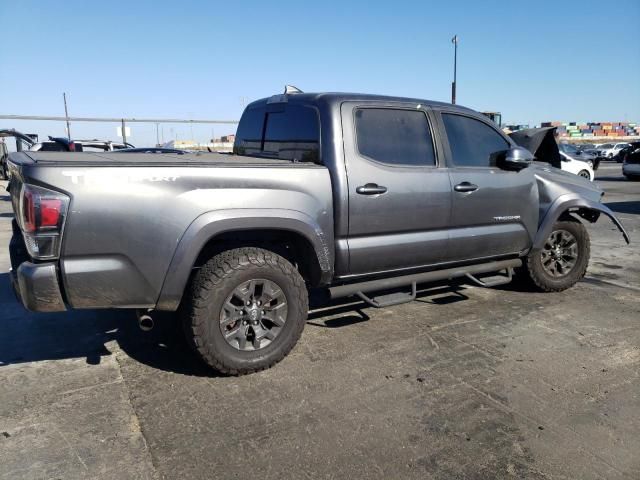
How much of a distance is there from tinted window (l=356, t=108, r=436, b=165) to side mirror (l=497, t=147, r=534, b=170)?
782mm

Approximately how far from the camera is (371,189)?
12.4 feet

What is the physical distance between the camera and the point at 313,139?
3900 millimetres

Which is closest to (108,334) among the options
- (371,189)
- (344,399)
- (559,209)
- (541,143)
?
(344,399)

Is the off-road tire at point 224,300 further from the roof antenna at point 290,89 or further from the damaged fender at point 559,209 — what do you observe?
the damaged fender at point 559,209

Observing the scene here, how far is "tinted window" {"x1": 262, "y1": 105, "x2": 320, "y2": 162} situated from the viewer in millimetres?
3912

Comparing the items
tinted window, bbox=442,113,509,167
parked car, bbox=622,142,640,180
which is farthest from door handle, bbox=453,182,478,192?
parked car, bbox=622,142,640,180

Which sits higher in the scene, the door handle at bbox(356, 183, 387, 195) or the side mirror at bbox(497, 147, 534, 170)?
the side mirror at bbox(497, 147, 534, 170)

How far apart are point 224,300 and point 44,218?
3.75 ft

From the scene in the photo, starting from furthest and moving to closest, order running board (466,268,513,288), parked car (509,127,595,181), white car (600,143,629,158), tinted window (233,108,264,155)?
white car (600,143,629,158)
parked car (509,127,595,181)
tinted window (233,108,264,155)
running board (466,268,513,288)

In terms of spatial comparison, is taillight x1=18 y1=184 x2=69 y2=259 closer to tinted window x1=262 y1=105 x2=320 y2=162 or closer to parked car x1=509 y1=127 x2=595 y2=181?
tinted window x1=262 y1=105 x2=320 y2=162

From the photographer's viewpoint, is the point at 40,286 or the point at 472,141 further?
the point at 472,141

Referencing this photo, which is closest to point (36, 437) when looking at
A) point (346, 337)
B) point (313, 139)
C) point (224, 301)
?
point (224, 301)

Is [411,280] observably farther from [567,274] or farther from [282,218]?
[567,274]

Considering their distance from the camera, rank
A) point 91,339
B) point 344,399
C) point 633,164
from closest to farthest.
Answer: point 344,399, point 91,339, point 633,164
